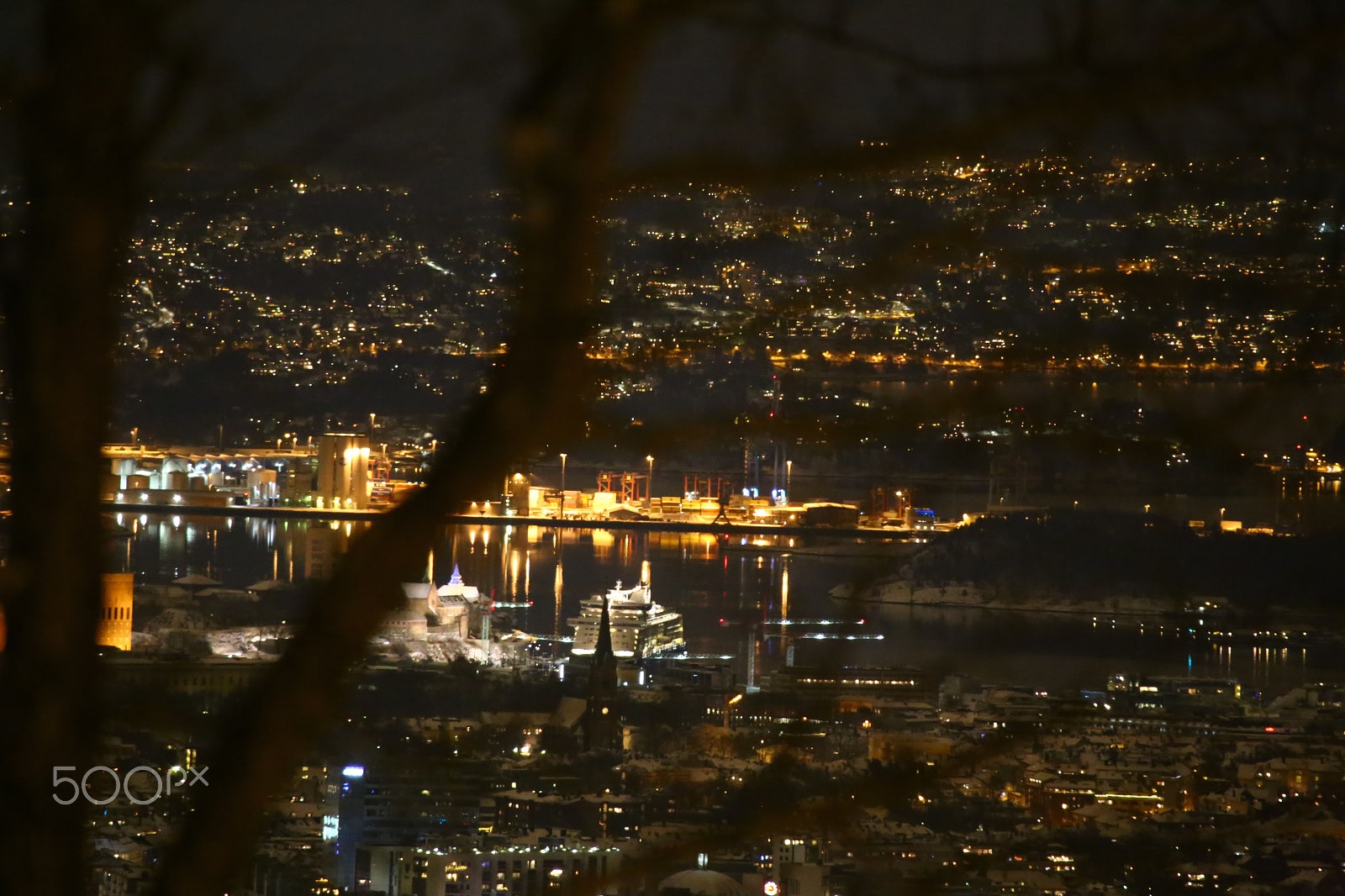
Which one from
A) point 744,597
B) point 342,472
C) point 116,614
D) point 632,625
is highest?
point 342,472

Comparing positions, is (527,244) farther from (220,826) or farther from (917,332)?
(917,332)

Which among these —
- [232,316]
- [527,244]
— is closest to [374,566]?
[527,244]

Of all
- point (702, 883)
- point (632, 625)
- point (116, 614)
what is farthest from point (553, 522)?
point (116, 614)

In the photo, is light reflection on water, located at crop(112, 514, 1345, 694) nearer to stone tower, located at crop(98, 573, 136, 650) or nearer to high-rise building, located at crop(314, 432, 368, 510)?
stone tower, located at crop(98, 573, 136, 650)

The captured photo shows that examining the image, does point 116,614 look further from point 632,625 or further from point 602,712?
point 632,625

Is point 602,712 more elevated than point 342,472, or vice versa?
point 342,472

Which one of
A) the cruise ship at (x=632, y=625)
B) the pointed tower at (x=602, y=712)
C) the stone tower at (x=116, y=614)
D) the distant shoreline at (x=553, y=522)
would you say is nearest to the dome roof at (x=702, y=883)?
the distant shoreline at (x=553, y=522)

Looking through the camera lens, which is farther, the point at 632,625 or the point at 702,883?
the point at 632,625

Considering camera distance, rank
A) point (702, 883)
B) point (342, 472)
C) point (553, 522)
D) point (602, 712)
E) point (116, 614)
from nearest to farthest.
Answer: point (116, 614) → point (702, 883) → point (602, 712) → point (342, 472) → point (553, 522)
